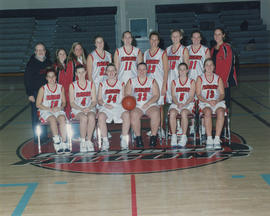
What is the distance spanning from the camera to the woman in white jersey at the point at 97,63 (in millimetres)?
6242

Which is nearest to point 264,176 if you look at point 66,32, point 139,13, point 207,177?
point 207,177

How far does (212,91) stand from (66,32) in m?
16.1

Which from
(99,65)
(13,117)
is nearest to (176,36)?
(99,65)

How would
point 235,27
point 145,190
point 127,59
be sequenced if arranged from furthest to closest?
point 235,27, point 127,59, point 145,190

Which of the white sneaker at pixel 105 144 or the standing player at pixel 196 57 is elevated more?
the standing player at pixel 196 57

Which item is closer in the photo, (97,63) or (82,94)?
(82,94)

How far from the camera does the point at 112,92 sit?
600cm

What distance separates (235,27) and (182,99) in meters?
16.0

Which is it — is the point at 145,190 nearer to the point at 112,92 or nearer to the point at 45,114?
the point at 112,92

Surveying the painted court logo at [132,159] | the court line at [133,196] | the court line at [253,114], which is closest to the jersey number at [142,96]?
the painted court logo at [132,159]

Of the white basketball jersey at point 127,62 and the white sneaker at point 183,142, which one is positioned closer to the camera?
the white sneaker at point 183,142

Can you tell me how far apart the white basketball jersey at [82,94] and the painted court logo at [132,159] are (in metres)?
0.63

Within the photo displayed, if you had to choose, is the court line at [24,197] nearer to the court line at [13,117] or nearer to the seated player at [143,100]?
the seated player at [143,100]

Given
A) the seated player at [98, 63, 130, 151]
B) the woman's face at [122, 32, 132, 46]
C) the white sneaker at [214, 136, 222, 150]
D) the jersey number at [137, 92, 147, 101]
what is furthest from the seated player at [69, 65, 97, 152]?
the white sneaker at [214, 136, 222, 150]
